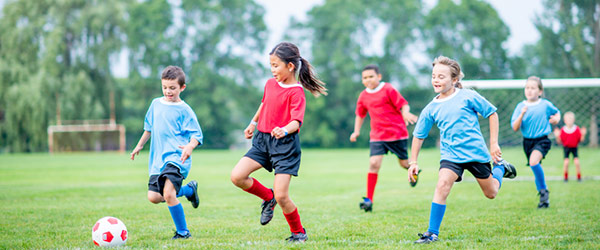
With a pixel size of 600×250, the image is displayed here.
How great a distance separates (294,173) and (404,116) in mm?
3179

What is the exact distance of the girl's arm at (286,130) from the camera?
4.77 meters

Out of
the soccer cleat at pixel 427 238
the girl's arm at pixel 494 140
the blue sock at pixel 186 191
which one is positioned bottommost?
the soccer cleat at pixel 427 238

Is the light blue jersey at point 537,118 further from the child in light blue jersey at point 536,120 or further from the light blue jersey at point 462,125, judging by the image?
the light blue jersey at point 462,125

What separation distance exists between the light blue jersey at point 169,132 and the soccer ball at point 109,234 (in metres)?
0.62

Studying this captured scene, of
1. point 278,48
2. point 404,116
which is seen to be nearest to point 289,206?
point 278,48

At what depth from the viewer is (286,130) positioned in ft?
15.9

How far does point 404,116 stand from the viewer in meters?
7.73

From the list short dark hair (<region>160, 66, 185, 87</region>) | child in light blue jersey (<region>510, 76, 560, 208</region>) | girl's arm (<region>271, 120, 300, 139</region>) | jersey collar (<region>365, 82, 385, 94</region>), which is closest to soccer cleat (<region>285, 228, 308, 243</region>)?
girl's arm (<region>271, 120, 300, 139</region>)

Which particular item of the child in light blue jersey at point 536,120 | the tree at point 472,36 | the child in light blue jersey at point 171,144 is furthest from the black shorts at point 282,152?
the tree at point 472,36

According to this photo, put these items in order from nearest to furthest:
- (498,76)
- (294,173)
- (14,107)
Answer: (294,173) → (14,107) → (498,76)

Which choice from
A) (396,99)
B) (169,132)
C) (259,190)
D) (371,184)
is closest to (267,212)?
(259,190)

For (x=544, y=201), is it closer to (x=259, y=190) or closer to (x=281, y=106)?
(x=259, y=190)

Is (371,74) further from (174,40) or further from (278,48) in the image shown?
(174,40)

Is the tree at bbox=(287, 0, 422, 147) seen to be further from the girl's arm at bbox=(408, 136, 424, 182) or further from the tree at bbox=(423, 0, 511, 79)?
the girl's arm at bbox=(408, 136, 424, 182)
